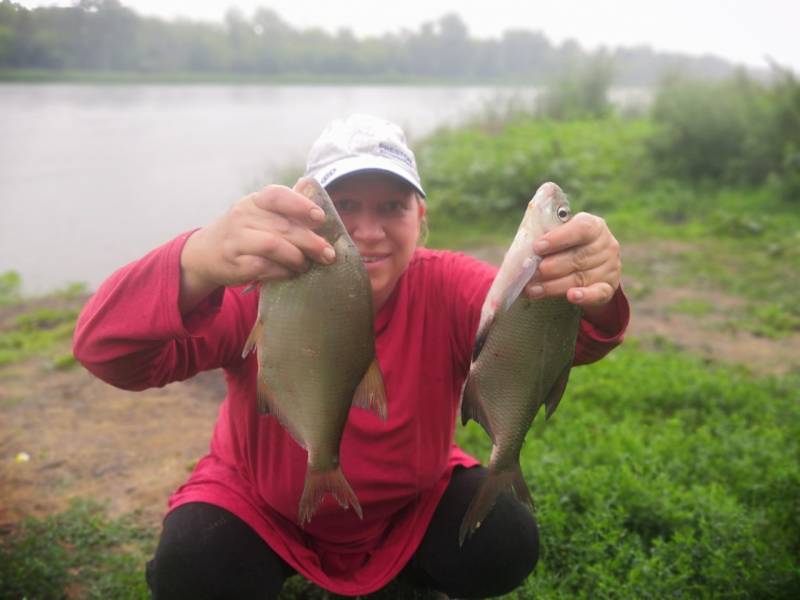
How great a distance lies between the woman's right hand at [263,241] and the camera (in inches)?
65.3

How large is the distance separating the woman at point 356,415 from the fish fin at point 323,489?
27 cm

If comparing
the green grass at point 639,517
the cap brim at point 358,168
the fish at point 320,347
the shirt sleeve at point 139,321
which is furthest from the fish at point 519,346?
the green grass at point 639,517

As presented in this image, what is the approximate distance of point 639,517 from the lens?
126 inches

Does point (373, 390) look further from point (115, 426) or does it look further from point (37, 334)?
point (37, 334)

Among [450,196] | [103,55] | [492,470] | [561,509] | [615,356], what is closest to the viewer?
[492,470]

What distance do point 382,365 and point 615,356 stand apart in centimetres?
341

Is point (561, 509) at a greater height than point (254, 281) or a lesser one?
lesser

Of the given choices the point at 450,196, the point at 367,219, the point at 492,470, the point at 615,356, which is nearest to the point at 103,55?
the point at 367,219

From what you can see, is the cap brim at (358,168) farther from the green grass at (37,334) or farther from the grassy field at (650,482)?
the green grass at (37,334)

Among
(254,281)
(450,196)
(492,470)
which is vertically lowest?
(450,196)

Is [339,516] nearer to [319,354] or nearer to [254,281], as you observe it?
[319,354]

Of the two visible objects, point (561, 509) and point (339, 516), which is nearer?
point (339, 516)

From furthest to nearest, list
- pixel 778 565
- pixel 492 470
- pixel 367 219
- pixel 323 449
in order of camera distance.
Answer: pixel 778 565, pixel 367 219, pixel 492 470, pixel 323 449

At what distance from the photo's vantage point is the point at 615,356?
5.39 meters
